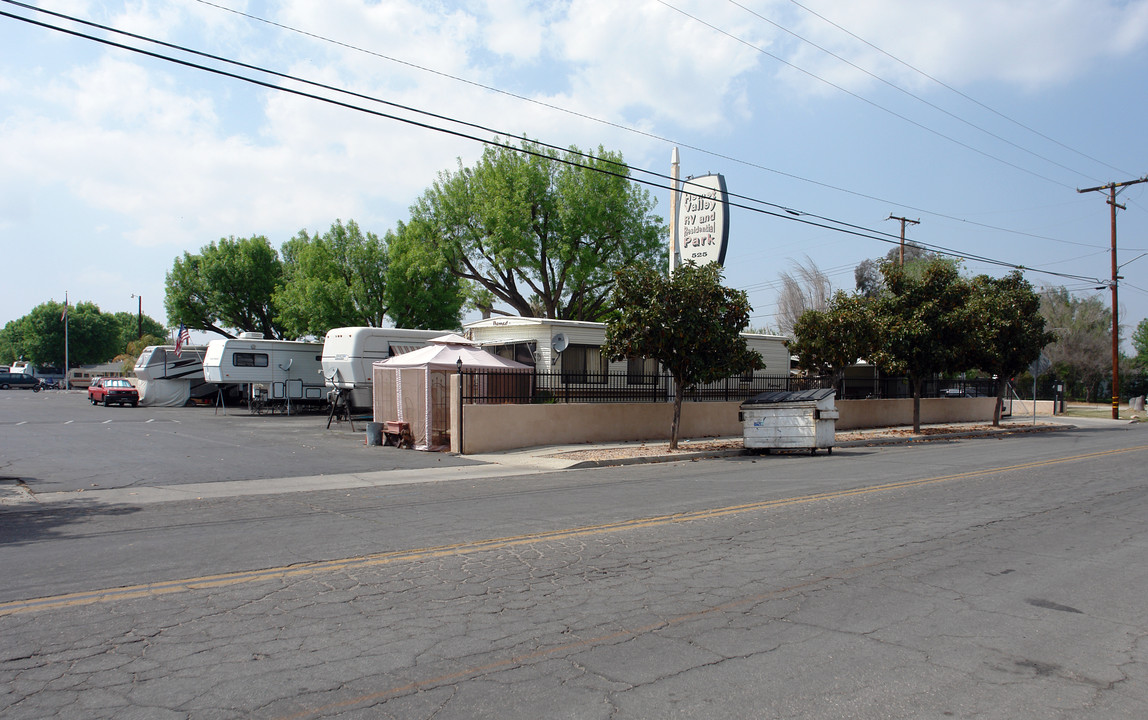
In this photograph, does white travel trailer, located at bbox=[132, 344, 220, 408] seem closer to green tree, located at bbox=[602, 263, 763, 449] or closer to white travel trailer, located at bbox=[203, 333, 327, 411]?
white travel trailer, located at bbox=[203, 333, 327, 411]

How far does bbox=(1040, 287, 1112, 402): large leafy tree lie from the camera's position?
50688 millimetres

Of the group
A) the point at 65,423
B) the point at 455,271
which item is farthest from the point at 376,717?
the point at 455,271

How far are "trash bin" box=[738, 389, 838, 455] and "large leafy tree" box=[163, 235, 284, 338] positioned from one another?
3949 centimetres

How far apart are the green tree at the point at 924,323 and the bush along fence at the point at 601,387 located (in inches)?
95.1

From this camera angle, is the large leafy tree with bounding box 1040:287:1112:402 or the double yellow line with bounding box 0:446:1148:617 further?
the large leafy tree with bounding box 1040:287:1112:402

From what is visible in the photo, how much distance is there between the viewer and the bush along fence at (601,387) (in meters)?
19.8

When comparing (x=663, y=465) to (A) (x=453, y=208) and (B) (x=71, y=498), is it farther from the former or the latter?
(A) (x=453, y=208)

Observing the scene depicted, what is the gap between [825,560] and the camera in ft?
23.8

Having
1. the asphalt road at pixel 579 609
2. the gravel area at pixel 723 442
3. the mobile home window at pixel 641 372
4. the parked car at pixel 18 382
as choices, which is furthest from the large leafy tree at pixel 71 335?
the asphalt road at pixel 579 609

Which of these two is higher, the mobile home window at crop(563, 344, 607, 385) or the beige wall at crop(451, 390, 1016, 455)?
the mobile home window at crop(563, 344, 607, 385)

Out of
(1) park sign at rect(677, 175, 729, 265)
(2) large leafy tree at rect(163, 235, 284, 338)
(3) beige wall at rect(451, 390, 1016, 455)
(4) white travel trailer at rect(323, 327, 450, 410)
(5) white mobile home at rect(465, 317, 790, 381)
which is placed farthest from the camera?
(2) large leafy tree at rect(163, 235, 284, 338)

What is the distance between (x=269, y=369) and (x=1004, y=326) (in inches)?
1183

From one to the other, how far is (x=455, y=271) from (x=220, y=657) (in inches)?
1426

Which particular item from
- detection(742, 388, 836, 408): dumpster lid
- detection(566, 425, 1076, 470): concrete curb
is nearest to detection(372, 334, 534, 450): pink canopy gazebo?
detection(566, 425, 1076, 470): concrete curb
